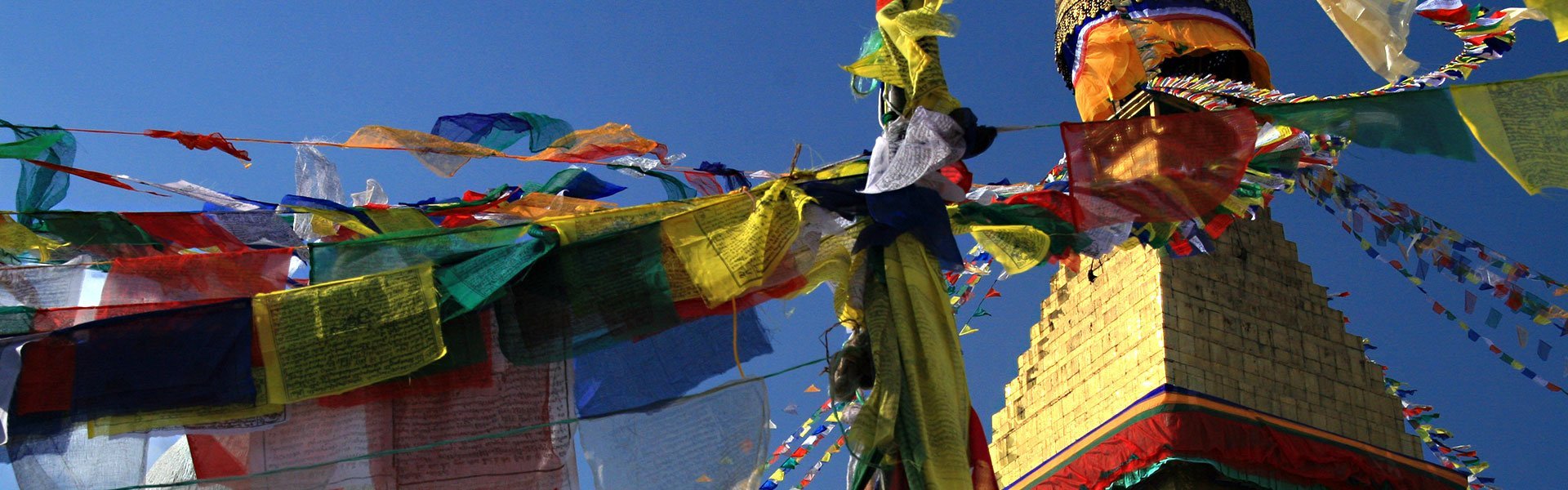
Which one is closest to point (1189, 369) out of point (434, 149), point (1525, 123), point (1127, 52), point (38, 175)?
point (1127, 52)

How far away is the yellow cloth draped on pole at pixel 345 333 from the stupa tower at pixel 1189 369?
5.31m

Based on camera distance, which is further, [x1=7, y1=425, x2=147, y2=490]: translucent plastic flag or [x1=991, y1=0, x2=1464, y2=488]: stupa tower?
[x1=991, y1=0, x2=1464, y2=488]: stupa tower

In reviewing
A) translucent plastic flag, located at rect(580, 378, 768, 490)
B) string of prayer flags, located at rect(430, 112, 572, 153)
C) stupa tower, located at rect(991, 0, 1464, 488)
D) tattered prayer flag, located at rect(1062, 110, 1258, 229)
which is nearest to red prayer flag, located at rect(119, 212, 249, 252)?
string of prayer flags, located at rect(430, 112, 572, 153)

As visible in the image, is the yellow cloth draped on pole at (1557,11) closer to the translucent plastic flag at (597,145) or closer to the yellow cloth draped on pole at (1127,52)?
the translucent plastic flag at (597,145)

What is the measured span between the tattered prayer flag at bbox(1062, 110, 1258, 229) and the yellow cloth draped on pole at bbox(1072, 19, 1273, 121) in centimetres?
516

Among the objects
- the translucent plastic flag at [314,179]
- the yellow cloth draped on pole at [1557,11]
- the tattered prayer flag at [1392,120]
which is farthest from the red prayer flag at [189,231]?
the yellow cloth draped on pole at [1557,11]

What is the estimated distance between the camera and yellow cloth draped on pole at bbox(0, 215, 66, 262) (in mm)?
5707

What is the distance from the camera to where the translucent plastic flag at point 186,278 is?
5.50 metres

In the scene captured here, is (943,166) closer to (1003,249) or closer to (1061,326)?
(1003,249)

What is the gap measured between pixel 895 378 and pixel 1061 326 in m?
6.39

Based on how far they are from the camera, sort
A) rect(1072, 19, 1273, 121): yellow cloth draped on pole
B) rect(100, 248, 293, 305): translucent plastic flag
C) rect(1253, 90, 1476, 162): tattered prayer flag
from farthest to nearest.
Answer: rect(1072, 19, 1273, 121): yellow cloth draped on pole, rect(100, 248, 293, 305): translucent plastic flag, rect(1253, 90, 1476, 162): tattered prayer flag

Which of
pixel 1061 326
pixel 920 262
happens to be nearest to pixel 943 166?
pixel 920 262

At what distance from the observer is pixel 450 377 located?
5.16m

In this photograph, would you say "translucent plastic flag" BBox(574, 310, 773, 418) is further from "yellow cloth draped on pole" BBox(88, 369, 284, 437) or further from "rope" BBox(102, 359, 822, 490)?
"yellow cloth draped on pole" BBox(88, 369, 284, 437)
